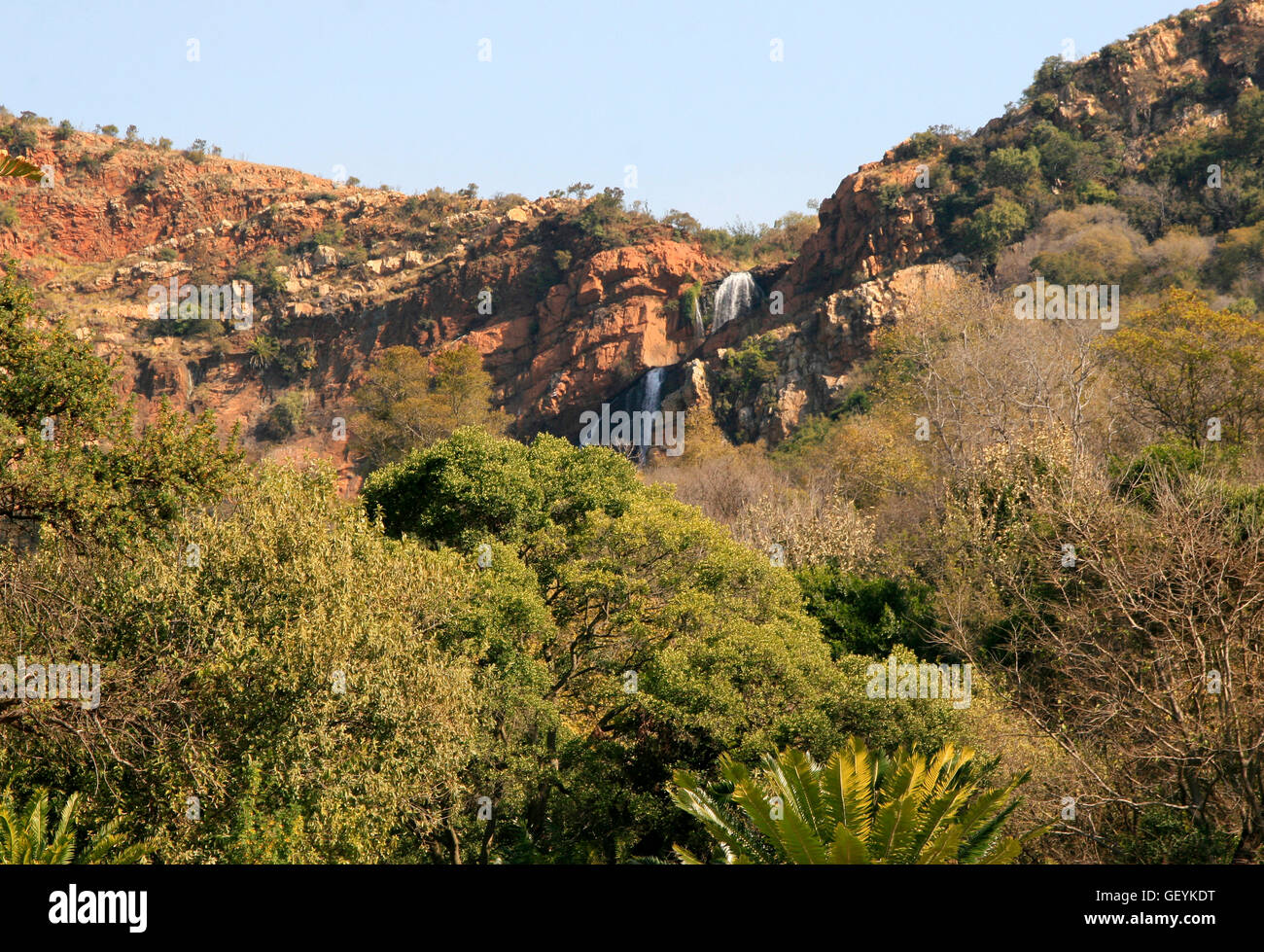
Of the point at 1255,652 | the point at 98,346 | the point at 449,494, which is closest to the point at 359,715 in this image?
the point at 449,494

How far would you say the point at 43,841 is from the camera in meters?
12.0

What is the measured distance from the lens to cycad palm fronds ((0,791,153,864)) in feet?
35.9

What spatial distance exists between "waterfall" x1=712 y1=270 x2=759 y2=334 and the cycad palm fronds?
54.9 m

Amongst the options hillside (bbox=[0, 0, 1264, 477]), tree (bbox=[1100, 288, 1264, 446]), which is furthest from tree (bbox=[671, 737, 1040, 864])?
hillside (bbox=[0, 0, 1264, 477])
